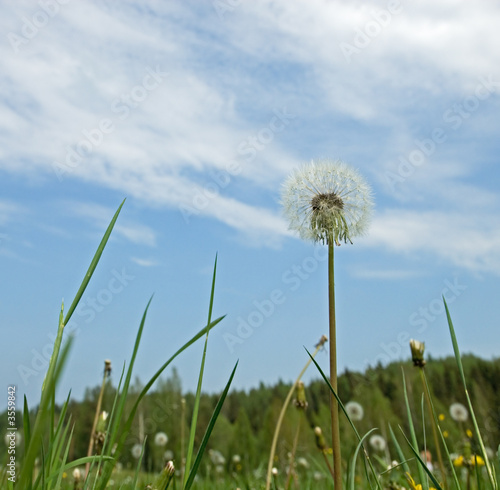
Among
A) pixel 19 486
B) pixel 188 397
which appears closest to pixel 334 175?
pixel 19 486

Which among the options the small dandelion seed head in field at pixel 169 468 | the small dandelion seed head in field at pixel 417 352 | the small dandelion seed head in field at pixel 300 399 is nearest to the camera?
the small dandelion seed head in field at pixel 169 468

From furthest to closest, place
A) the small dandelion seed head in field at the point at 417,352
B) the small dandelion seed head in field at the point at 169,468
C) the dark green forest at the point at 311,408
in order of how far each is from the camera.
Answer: the dark green forest at the point at 311,408 → the small dandelion seed head in field at the point at 417,352 → the small dandelion seed head in field at the point at 169,468

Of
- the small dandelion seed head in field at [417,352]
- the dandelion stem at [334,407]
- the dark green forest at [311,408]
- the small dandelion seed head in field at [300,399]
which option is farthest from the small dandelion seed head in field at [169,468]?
the dark green forest at [311,408]

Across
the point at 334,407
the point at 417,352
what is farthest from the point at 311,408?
the point at 334,407

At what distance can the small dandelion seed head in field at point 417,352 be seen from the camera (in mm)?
2618

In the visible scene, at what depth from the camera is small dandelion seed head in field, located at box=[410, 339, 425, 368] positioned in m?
2.62

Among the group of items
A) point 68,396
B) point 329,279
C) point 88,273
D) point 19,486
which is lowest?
point 19,486

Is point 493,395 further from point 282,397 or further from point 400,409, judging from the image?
point 282,397

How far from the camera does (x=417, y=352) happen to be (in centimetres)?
266

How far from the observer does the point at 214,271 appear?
146cm

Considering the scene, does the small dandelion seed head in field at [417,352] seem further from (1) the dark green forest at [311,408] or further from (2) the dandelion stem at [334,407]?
(1) the dark green forest at [311,408]

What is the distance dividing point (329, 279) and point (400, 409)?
19.7m

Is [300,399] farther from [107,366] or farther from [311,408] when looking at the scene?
[311,408]

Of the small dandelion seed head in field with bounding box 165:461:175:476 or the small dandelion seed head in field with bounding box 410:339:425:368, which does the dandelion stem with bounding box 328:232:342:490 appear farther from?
the small dandelion seed head in field with bounding box 410:339:425:368
